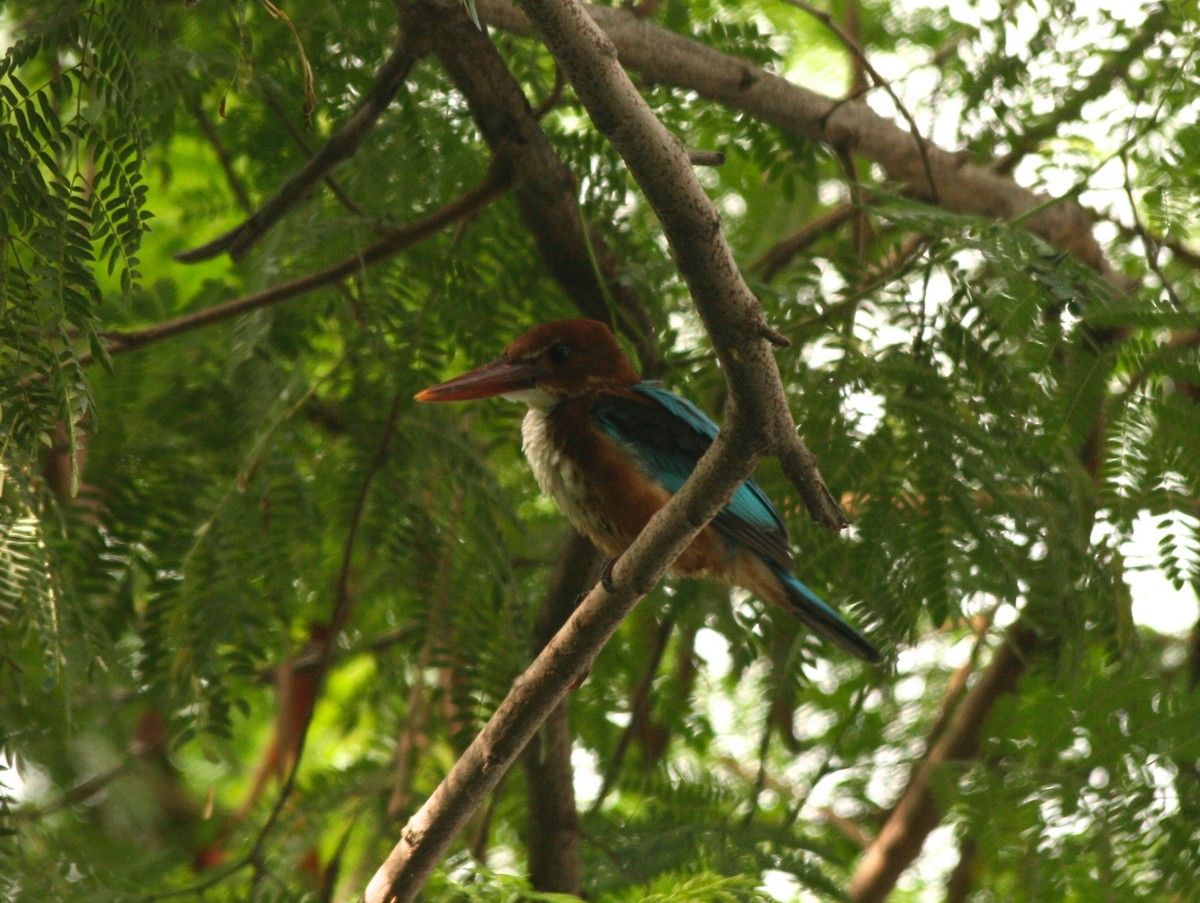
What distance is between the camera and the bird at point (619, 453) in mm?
2652

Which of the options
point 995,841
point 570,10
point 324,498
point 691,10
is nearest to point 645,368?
point 324,498

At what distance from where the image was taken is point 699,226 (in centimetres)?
164

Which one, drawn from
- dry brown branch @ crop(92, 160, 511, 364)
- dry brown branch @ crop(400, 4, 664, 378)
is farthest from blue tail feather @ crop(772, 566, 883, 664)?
dry brown branch @ crop(92, 160, 511, 364)

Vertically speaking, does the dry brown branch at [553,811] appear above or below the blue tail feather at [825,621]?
below

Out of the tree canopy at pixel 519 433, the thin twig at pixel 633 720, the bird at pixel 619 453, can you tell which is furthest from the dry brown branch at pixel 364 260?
the thin twig at pixel 633 720

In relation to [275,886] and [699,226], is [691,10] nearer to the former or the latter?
[699,226]

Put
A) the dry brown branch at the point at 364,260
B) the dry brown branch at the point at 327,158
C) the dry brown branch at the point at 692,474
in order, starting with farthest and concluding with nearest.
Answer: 1. the dry brown branch at the point at 364,260
2. the dry brown branch at the point at 327,158
3. the dry brown branch at the point at 692,474

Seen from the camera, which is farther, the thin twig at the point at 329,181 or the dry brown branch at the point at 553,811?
the dry brown branch at the point at 553,811

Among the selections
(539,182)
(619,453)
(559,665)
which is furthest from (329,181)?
(559,665)

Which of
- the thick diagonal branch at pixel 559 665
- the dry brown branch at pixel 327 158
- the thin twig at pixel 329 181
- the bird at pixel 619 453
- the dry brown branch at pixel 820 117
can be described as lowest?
the thick diagonal branch at pixel 559 665

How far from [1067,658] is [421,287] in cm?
167

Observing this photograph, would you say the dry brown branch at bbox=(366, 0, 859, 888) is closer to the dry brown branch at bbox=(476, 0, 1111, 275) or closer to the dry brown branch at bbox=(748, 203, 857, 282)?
the dry brown branch at bbox=(476, 0, 1111, 275)

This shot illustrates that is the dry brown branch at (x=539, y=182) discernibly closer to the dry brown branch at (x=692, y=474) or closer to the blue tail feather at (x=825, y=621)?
the blue tail feather at (x=825, y=621)

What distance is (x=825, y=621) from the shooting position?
264cm
